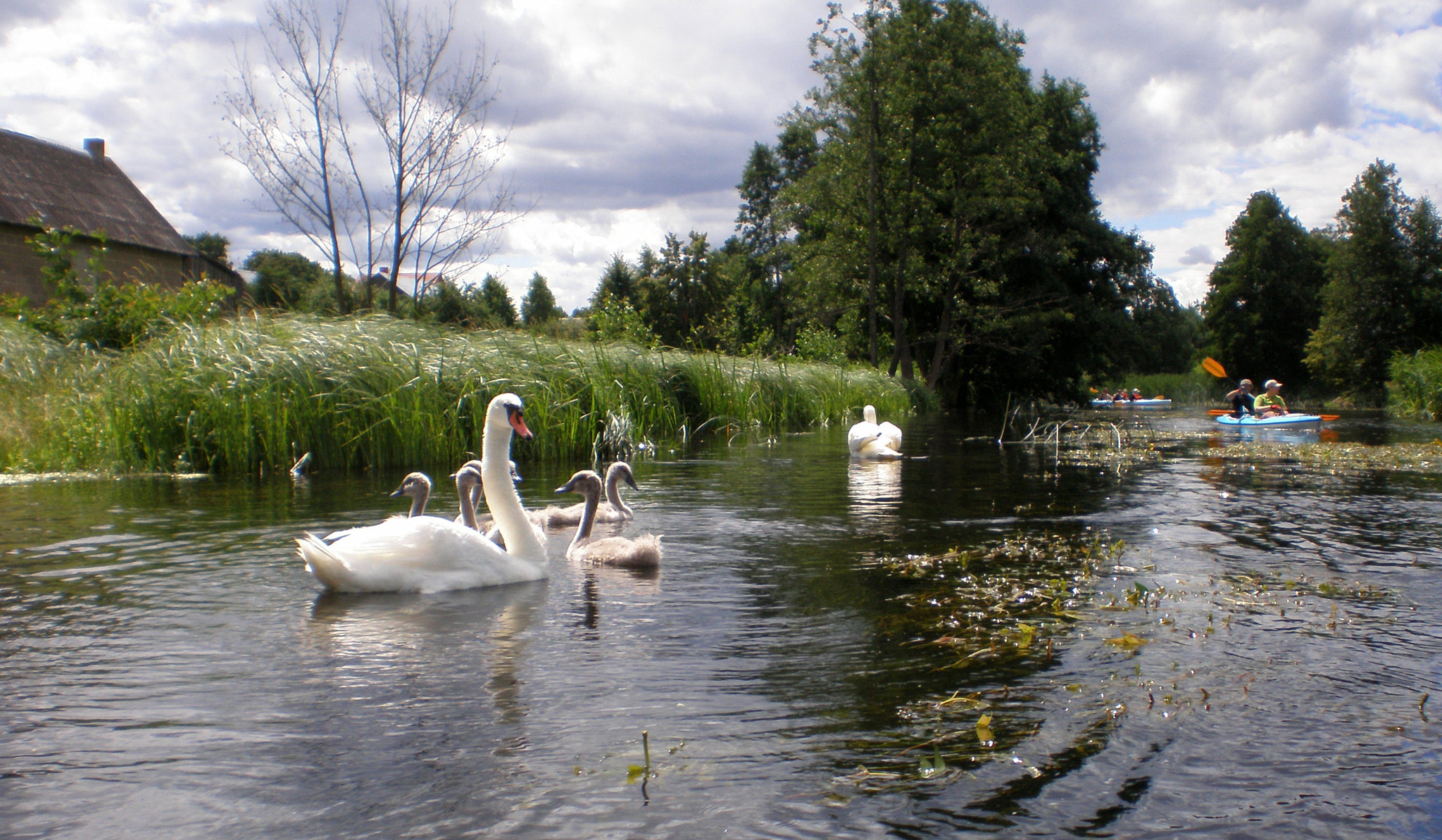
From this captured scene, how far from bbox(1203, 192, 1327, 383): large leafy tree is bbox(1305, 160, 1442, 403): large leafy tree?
12.2 metres

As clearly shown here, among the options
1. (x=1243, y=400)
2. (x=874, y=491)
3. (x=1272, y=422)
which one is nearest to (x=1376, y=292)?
(x=1243, y=400)

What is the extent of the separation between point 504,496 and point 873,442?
8.71 m

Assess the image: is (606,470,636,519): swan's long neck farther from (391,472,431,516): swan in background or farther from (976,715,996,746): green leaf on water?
(976,715,996,746): green leaf on water

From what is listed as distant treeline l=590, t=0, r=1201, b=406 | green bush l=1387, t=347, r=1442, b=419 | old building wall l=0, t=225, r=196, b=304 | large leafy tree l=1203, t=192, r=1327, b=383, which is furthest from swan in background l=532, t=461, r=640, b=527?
large leafy tree l=1203, t=192, r=1327, b=383

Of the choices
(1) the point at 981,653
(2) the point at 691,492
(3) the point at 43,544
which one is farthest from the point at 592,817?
(2) the point at 691,492

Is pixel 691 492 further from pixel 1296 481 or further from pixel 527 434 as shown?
pixel 1296 481

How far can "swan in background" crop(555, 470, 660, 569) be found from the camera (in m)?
6.23

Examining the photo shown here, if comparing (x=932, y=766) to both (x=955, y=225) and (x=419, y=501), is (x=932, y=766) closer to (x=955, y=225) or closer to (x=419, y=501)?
(x=419, y=501)

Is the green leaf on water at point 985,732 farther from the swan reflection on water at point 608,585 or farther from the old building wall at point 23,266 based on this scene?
the old building wall at point 23,266

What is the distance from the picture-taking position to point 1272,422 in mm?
21422

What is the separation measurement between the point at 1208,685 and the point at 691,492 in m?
6.43

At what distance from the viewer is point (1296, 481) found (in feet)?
35.8

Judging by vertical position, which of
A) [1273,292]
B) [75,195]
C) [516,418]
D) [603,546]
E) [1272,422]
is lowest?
[603,546]

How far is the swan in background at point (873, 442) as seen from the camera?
13891 mm
